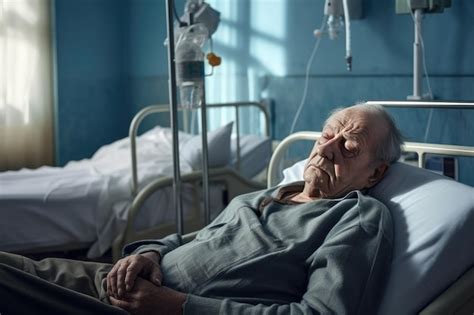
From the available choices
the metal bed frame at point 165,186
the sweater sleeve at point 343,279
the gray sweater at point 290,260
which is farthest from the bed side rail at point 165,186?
the sweater sleeve at point 343,279

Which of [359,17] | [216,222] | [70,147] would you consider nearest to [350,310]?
[216,222]

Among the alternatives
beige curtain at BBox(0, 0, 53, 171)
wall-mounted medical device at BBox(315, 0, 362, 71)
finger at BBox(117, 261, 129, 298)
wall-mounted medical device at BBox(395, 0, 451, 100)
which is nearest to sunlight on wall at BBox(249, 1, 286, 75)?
wall-mounted medical device at BBox(315, 0, 362, 71)

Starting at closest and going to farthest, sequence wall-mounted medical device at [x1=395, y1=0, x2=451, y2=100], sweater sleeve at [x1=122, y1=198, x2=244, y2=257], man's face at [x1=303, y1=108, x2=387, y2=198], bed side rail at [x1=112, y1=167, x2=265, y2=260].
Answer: man's face at [x1=303, y1=108, x2=387, y2=198], sweater sleeve at [x1=122, y1=198, x2=244, y2=257], wall-mounted medical device at [x1=395, y1=0, x2=451, y2=100], bed side rail at [x1=112, y1=167, x2=265, y2=260]

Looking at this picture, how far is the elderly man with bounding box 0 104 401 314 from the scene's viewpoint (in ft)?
5.06

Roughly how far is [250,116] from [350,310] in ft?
8.58

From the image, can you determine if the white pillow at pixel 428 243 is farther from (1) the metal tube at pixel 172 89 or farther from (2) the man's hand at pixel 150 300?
(1) the metal tube at pixel 172 89

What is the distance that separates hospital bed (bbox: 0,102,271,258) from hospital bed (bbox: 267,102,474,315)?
5.43 ft

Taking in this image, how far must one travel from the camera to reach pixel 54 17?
5.06 m

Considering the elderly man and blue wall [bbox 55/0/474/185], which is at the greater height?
blue wall [bbox 55/0/474/185]

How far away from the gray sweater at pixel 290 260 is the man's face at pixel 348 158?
0.07 m

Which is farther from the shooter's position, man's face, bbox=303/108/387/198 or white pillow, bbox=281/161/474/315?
man's face, bbox=303/108/387/198

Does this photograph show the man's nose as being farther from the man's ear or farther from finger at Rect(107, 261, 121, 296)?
finger at Rect(107, 261, 121, 296)

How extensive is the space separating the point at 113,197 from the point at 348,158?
1.72 meters

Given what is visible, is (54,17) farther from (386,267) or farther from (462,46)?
(386,267)
